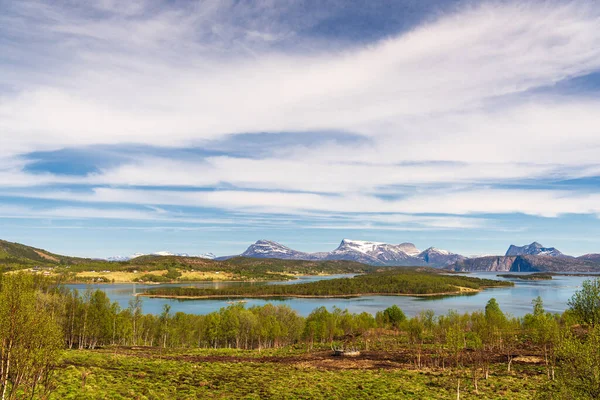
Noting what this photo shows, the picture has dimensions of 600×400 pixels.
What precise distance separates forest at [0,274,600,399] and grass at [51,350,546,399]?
479mm

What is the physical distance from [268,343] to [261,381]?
76370mm

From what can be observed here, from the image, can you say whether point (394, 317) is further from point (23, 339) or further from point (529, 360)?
point (23, 339)

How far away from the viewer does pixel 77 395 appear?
30016mm

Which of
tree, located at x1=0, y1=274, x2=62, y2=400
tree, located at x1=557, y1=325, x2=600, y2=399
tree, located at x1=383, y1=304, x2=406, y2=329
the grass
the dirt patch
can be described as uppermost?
tree, located at x1=0, y1=274, x2=62, y2=400

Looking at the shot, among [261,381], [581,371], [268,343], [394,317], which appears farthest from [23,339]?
[394,317]

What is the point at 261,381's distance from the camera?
44031mm

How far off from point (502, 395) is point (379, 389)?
14.3 metres

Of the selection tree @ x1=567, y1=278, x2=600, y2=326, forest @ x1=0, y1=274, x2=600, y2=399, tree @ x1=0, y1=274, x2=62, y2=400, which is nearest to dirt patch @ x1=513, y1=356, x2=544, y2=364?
forest @ x1=0, y1=274, x2=600, y2=399

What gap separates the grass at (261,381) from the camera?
115ft

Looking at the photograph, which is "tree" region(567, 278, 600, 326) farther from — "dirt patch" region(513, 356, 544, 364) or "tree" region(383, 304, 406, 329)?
"tree" region(383, 304, 406, 329)

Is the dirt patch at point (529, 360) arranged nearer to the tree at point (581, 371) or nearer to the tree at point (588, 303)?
the tree at point (588, 303)

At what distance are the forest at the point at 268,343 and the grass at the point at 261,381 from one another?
0.48m

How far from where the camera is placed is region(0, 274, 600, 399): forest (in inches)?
747

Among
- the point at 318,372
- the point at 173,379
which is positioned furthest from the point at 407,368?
the point at 173,379
